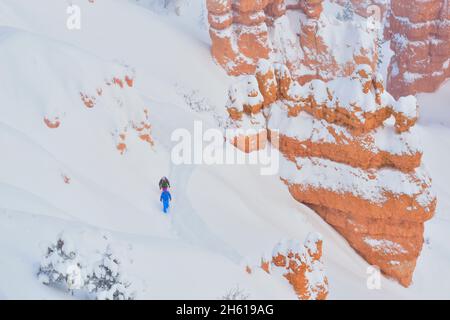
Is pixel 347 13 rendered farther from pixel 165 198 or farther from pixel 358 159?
pixel 165 198

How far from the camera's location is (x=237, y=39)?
3569cm

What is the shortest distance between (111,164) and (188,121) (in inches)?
286

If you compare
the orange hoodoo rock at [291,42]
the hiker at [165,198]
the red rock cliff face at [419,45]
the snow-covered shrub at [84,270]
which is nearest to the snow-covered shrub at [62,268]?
the snow-covered shrub at [84,270]

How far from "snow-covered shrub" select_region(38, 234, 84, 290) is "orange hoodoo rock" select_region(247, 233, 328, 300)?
7406mm

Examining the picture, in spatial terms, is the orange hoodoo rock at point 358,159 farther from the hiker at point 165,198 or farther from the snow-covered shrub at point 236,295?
the snow-covered shrub at point 236,295

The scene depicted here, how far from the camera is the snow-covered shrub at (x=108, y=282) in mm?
9719

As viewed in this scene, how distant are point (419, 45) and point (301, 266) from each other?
3062cm

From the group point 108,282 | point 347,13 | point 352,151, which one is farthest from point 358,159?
point 347,13

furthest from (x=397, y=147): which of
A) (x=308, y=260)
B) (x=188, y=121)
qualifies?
(x=188, y=121)

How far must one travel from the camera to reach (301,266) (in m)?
16.3

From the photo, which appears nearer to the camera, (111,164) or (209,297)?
(209,297)

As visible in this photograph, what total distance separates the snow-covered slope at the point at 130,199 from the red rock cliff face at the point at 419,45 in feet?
54.6

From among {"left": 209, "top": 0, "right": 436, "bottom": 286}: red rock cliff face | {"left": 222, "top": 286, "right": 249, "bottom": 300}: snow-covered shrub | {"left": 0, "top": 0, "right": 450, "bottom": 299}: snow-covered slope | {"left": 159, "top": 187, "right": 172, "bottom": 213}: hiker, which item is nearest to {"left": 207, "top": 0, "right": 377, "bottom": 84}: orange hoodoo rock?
{"left": 0, "top": 0, "right": 450, "bottom": 299}: snow-covered slope
